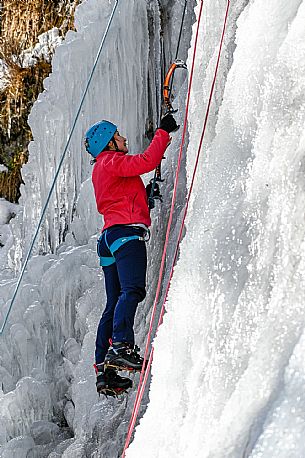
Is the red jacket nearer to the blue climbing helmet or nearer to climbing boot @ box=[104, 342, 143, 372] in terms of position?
the blue climbing helmet

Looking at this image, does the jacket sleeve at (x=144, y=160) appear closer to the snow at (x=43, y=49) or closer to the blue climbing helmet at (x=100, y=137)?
the blue climbing helmet at (x=100, y=137)

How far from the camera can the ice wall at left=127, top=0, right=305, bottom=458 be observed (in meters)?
1.44

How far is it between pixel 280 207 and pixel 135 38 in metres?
2.98

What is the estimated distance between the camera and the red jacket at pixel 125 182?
2.65m

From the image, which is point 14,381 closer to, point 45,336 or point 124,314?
point 45,336

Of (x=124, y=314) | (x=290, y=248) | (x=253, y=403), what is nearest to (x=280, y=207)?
(x=290, y=248)

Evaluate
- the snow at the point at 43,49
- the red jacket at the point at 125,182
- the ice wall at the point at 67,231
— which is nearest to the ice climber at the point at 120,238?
the red jacket at the point at 125,182

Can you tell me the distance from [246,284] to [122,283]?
98 centimetres

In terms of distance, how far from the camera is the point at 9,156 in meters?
6.50

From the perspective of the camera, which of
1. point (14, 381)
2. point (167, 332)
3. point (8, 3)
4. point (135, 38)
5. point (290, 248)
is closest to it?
point (290, 248)

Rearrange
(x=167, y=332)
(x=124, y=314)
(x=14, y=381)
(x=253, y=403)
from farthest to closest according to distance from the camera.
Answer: (x=14, y=381) → (x=124, y=314) → (x=167, y=332) → (x=253, y=403)

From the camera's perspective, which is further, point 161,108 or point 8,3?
point 8,3

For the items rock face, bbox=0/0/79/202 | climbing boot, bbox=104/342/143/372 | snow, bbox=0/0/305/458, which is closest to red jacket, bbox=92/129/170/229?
snow, bbox=0/0/305/458

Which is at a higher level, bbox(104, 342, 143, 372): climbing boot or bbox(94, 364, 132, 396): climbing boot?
bbox(104, 342, 143, 372): climbing boot
